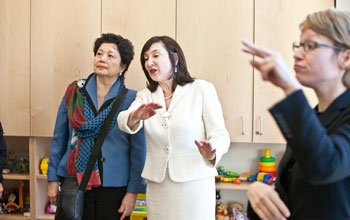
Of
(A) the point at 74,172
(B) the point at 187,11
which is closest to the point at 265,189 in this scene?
(A) the point at 74,172

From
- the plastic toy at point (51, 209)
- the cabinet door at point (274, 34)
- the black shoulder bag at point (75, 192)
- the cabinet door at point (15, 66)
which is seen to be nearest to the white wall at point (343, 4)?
the cabinet door at point (274, 34)

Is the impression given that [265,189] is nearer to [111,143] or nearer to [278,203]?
[278,203]

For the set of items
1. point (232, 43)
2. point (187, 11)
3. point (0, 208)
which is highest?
point (187, 11)

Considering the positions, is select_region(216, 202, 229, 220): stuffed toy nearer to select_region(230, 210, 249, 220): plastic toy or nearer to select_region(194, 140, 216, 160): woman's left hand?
select_region(230, 210, 249, 220): plastic toy

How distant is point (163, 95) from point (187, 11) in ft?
3.30

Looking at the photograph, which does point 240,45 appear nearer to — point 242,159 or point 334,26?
point 242,159

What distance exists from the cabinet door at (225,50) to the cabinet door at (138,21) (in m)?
0.12

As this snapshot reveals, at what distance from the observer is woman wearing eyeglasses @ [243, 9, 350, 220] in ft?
2.36

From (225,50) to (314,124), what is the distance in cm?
191

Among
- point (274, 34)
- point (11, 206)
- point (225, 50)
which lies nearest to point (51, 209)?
point (11, 206)

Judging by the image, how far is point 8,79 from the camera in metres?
2.81

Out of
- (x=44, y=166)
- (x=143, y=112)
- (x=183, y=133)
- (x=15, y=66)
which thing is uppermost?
(x=15, y=66)

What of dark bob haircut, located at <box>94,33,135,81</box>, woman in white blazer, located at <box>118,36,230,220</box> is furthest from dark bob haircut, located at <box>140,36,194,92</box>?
dark bob haircut, located at <box>94,33,135,81</box>

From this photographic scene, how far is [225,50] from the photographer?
2561 mm
